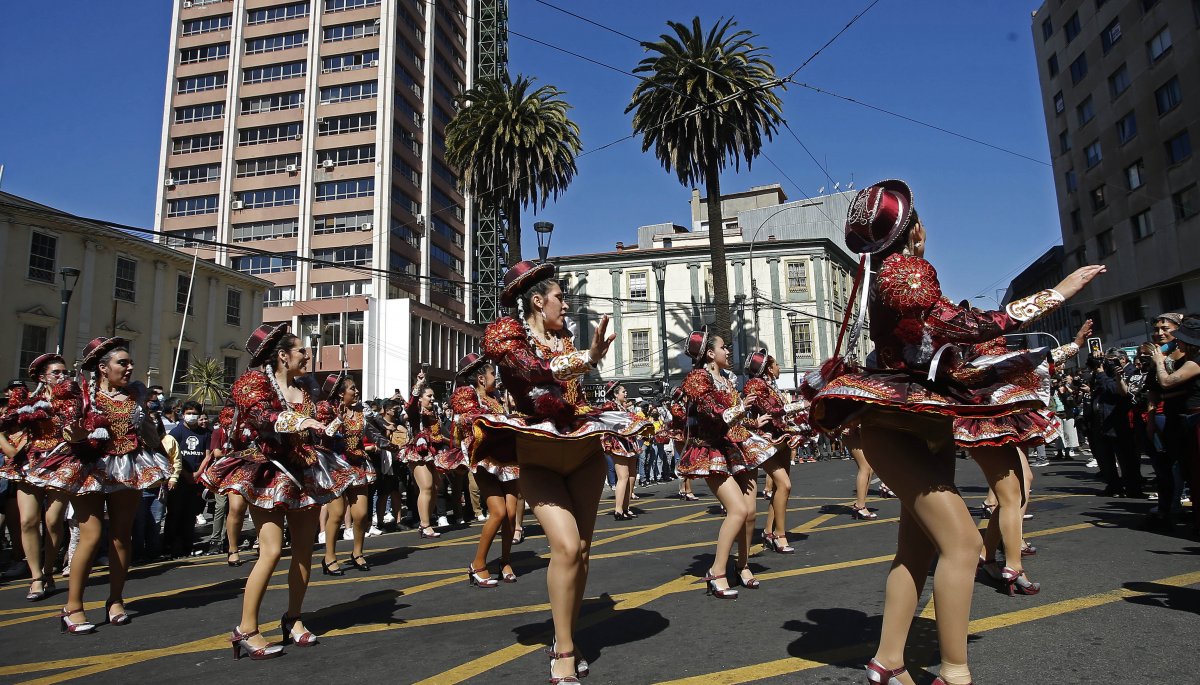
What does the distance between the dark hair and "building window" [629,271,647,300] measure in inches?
1835

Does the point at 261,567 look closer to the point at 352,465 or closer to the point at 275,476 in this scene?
the point at 275,476

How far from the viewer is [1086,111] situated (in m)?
39.1

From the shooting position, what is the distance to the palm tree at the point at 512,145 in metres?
28.5

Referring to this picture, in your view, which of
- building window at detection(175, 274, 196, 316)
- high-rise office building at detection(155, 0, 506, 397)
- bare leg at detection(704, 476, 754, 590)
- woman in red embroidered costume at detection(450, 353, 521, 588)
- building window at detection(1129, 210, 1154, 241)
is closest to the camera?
woman in red embroidered costume at detection(450, 353, 521, 588)

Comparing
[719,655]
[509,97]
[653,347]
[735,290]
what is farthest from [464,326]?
[719,655]

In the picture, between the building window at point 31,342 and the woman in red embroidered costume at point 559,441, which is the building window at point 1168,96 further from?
the building window at point 31,342

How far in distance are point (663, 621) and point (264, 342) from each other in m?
3.41

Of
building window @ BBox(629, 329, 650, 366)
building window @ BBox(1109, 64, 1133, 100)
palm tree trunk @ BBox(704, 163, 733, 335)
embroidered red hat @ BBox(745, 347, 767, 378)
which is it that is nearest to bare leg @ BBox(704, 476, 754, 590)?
embroidered red hat @ BBox(745, 347, 767, 378)

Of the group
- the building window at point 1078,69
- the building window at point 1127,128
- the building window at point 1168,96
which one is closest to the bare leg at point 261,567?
the building window at point 1168,96

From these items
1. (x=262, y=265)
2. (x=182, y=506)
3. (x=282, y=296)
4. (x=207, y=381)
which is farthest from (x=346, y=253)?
(x=182, y=506)

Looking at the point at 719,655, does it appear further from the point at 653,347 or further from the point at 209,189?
the point at 209,189

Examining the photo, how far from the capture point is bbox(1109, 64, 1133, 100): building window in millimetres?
34750

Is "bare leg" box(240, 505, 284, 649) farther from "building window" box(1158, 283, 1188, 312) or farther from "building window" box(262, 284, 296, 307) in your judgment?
"building window" box(262, 284, 296, 307)

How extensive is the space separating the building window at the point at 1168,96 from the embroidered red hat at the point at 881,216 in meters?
36.2
